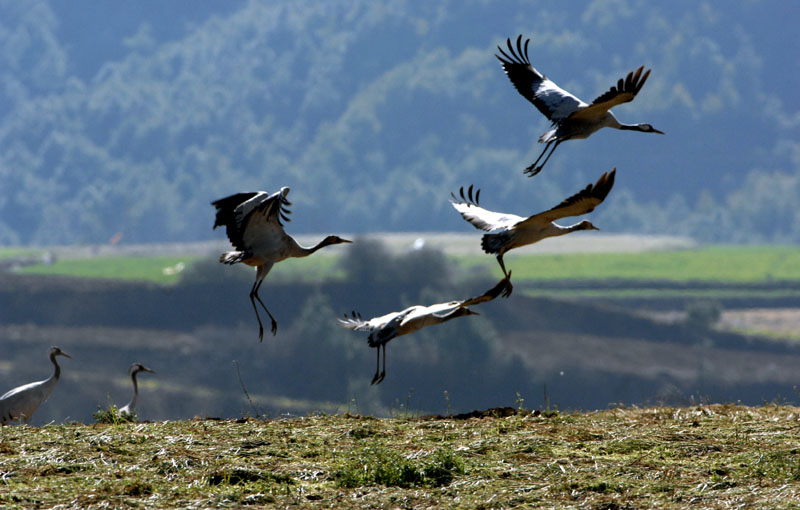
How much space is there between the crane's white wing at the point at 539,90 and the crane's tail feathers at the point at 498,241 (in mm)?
1742

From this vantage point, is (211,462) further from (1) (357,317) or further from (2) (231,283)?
(2) (231,283)

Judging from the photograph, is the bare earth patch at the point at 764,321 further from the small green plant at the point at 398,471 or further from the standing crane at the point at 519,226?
the small green plant at the point at 398,471

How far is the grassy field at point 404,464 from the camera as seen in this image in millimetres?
8477

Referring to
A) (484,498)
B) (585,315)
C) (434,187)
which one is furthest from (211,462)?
(434,187)

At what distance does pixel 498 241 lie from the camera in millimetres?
11430

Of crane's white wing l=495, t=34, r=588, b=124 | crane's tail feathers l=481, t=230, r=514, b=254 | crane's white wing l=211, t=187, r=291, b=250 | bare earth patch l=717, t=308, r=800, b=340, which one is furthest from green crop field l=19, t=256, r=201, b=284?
crane's tail feathers l=481, t=230, r=514, b=254

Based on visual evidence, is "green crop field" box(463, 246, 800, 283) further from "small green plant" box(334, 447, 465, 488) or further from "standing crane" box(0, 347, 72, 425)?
"small green plant" box(334, 447, 465, 488)

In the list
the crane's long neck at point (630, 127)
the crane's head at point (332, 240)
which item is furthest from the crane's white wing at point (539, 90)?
the crane's head at point (332, 240)

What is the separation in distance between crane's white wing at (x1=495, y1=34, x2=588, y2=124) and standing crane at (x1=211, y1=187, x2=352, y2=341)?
2.79m

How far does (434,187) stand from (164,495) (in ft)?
605

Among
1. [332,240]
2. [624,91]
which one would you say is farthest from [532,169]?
[332,240]

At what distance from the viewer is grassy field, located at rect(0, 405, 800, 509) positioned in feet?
27.8

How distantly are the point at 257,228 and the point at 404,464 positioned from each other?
386 cm

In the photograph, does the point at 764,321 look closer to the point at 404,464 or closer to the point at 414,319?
the point at 414,319
